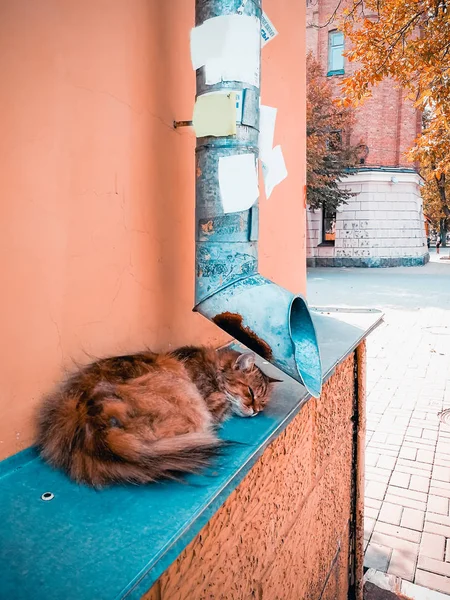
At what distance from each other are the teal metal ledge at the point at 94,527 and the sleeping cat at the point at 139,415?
44 mm

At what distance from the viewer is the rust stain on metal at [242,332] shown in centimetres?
151

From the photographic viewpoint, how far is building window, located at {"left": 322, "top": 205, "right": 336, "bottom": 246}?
2153cm

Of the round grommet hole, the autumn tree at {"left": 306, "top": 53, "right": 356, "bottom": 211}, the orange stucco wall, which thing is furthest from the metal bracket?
the autumn tree at {"left": 306, "top": 53, "right": 356, "bottom": 211}

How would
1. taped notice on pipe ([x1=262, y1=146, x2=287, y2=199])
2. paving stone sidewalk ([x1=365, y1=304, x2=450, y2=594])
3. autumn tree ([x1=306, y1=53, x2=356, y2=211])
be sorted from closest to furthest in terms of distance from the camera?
taped notice on pipe ([x1=262, y1=146, x2=287, y2=199]) → paving stone sidewalk ([x1=365, y1=304, x2=450, y2=594]) → autumn tree ([x1=306, y1=53, x2=356, y2=211])

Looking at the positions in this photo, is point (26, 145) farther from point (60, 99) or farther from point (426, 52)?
point (426, 52)

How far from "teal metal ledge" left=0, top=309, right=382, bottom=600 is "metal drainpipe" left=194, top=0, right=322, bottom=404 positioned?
1.25 feet

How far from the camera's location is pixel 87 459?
1095 millimetres

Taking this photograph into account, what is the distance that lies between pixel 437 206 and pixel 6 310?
3401 cm

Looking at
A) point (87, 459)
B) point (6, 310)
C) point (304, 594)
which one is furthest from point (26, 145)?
point (304, 594)

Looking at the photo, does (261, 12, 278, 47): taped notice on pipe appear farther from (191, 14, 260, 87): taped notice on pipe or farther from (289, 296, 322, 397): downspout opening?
(289, 296, 322, 397): downspout opening

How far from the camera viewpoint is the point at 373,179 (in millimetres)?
20672

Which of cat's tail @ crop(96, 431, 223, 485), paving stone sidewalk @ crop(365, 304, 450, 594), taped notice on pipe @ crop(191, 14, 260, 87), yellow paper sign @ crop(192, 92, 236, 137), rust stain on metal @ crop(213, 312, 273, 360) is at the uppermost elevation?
taped notice on pipe @ crop(191, 14, 260, 87)

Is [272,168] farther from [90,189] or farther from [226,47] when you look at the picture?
[90,189]

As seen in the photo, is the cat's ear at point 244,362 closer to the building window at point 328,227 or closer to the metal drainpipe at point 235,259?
the metal drainpipe at point 235,259
